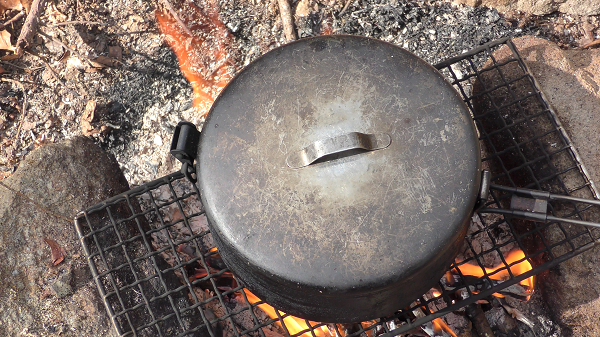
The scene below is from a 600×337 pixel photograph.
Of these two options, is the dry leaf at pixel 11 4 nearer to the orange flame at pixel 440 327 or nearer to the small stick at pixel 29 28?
the small stick at pixel 29 28

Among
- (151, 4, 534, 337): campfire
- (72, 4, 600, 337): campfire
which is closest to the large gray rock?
(72, 4, 600, 337): campfire

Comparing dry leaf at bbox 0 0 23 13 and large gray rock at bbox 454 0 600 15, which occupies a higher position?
dry leaf at bbox 0 0 23 13

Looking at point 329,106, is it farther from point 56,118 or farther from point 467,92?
point 56,118

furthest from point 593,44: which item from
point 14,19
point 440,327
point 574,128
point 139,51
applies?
point 14,19

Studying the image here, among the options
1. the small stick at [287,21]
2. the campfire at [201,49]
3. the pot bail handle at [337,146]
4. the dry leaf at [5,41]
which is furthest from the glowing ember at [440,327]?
the dry leaf at [5,41]

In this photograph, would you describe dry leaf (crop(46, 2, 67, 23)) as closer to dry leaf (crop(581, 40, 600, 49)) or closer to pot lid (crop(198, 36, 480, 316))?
pot lid (crop(198, 36, 480, 316))

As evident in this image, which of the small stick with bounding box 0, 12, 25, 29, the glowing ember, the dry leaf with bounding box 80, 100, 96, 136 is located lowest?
the glowing ember
